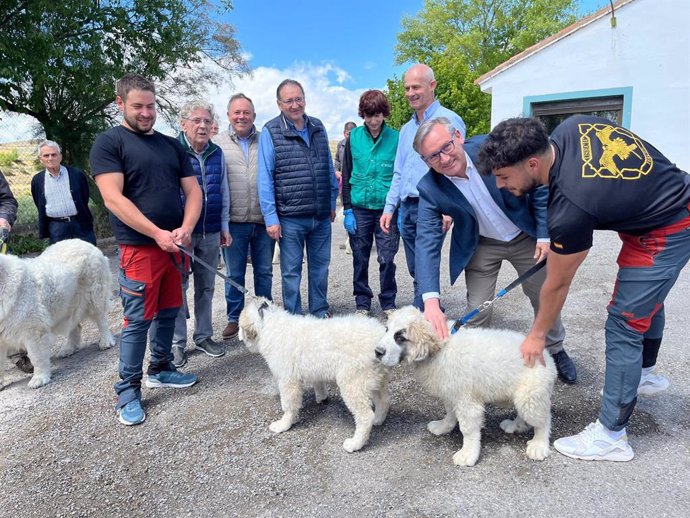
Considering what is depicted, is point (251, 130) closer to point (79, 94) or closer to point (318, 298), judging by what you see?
point (318, 298)

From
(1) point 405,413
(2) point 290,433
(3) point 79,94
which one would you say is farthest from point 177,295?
(3) point 79,94

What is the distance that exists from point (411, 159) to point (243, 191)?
178 centimetres

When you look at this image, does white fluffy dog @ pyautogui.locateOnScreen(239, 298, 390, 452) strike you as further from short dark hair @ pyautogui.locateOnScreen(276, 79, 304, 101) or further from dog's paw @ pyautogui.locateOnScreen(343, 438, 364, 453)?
short dark hair @ pyautogui.locateOnScreen(276, 79, 304, 101)

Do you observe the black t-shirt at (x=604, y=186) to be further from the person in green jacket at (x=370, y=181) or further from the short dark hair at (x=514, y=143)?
the person in green jacket at (x=370, y=181)

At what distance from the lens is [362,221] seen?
215 inches

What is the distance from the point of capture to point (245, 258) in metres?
4.88

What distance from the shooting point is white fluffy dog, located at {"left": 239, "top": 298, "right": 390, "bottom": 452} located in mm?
2959

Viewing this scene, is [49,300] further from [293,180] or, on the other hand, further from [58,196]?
[293,180]

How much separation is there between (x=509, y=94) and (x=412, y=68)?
388 inches

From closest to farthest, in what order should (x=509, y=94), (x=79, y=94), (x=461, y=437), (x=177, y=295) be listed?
1. (x=461, y=437)
2. (x=177, y=295)
3. (x=79, y=94)
4. (x=509, y=94)

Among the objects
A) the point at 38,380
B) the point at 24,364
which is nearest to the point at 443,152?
the point at 38,380

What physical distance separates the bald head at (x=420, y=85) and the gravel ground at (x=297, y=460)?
2.70 meters

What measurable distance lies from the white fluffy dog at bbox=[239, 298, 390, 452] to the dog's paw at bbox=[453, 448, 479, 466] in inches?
22.9

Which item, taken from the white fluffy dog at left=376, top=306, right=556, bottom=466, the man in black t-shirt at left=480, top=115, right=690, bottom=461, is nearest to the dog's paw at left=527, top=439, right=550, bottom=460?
the white fluffy dog at left=376, top=306, right=556, bottom=466
